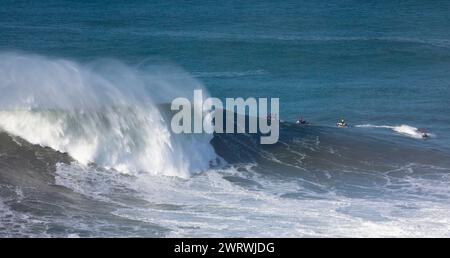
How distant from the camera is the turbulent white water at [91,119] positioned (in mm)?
30922

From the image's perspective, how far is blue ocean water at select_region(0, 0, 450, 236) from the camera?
2623cm

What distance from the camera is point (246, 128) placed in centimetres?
3709

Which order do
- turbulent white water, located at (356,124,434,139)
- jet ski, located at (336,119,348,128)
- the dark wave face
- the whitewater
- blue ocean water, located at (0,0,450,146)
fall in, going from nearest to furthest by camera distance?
the dark wave face → the whitewater → turbulent white water, located at (356,124,434,139) → jet ski, located at (336,119,348,128) → blue ocean water, located at (0,0,450,146)

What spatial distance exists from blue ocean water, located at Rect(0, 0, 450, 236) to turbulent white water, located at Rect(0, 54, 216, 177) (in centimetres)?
39

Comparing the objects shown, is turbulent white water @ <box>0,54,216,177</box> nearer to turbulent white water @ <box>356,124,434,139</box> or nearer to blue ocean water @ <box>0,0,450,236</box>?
blue ocean water @ <box>0,0,450,236</box>

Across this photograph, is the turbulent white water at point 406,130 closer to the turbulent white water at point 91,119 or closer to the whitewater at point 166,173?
the whitewater at point 166,173

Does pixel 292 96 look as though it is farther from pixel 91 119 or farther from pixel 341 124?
pixel 91 119

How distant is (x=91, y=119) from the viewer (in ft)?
105

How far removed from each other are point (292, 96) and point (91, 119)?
1666cm

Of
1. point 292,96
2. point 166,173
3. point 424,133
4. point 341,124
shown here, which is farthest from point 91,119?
point 292,96

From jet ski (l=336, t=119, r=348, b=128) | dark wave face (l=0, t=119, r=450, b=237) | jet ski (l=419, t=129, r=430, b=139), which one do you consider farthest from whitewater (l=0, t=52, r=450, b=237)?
jet ski (l=336, t=119, r=348, b=128)

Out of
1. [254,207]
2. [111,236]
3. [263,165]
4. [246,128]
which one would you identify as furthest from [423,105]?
[111,236]

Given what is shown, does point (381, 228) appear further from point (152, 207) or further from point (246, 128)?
point (246, 128)
